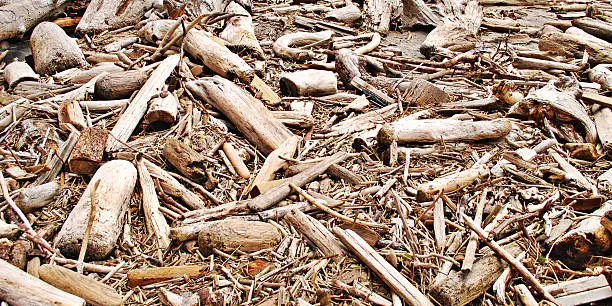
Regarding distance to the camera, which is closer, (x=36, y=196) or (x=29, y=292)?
(x=29, y=292)

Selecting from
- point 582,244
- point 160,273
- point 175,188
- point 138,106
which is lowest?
point 160,273

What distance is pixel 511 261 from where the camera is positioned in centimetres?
310

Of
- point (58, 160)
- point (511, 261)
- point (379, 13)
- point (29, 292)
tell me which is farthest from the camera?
point (379, 13)

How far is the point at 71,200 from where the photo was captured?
3732mm

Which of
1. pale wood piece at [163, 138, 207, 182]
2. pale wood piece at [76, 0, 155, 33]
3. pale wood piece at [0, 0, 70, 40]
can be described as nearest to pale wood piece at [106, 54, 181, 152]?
pale wood piece at [163, 138, 207, 182]

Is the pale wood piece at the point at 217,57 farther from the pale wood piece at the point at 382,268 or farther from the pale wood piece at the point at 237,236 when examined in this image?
the pale wood piece at the point at 382,268

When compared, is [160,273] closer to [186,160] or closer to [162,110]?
[186,160]

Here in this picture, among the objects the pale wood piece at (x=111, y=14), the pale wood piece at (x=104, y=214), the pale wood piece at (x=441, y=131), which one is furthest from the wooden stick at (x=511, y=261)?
the pale wood piece at (x=111, y=14)

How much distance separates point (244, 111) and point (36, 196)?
1.69 m

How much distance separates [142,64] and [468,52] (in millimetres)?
3593

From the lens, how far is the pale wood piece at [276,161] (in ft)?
13.0

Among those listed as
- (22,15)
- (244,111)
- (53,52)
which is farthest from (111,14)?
(244,111)

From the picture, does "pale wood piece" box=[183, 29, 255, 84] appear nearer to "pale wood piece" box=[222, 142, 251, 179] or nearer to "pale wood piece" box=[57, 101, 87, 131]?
"pale wood piece" box=[222, 142, 251, 179]

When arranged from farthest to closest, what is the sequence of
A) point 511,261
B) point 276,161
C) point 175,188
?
1. point 276,161
2. point 175,188
3. point 511,261
